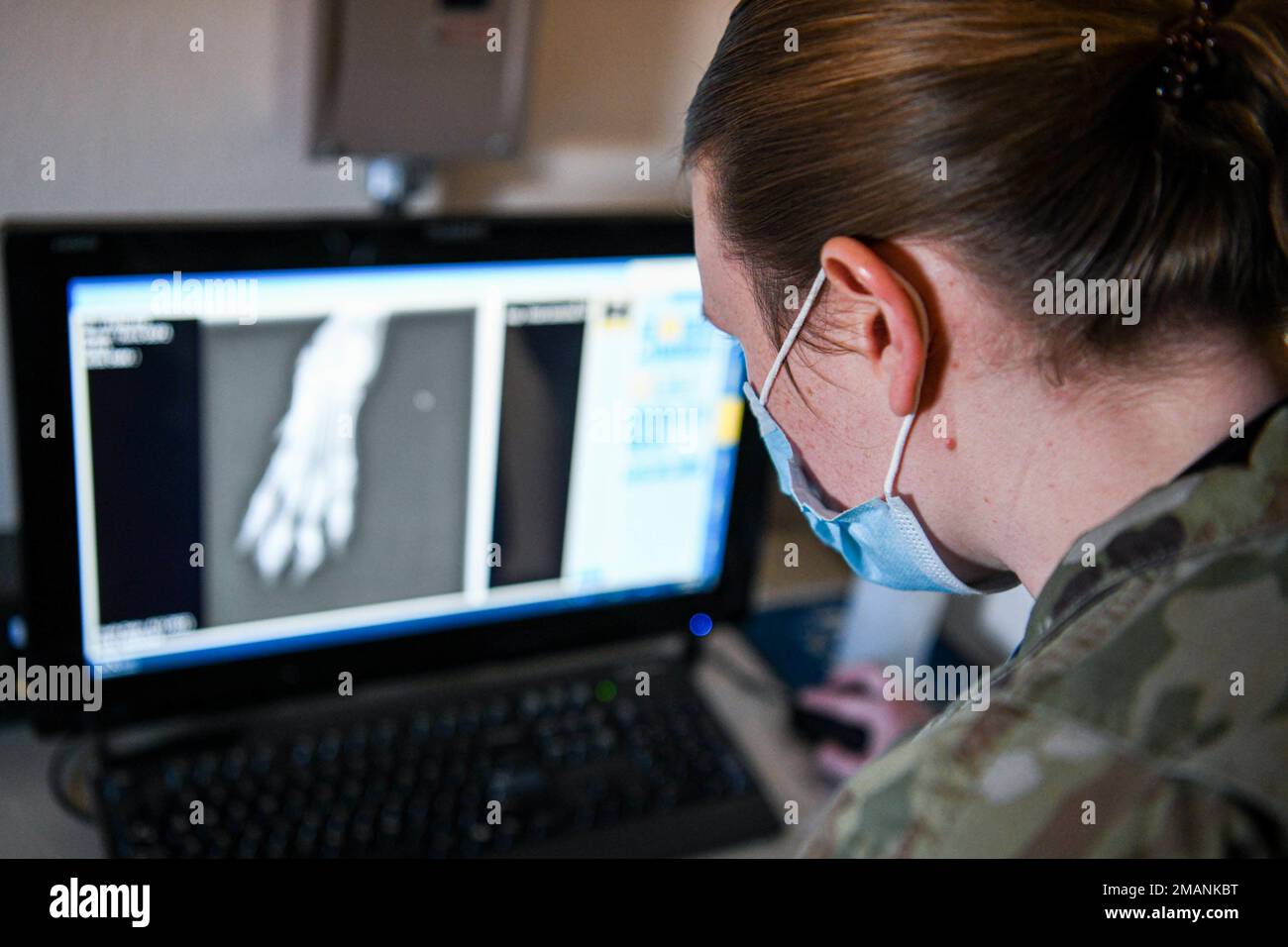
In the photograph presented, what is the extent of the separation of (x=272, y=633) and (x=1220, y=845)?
72 cm

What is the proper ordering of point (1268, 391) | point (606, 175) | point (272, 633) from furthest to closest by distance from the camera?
point (606, 175), point (272, 633), point (1268, 391)

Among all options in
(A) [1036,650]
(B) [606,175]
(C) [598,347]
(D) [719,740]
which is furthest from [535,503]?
(A) [1036,650]

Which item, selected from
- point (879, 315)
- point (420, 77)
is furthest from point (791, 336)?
point (420, 77)

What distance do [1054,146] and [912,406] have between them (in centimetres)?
14

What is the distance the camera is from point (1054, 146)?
0.52 m

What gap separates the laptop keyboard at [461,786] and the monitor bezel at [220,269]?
0.05 m

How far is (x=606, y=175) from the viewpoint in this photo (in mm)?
1205
